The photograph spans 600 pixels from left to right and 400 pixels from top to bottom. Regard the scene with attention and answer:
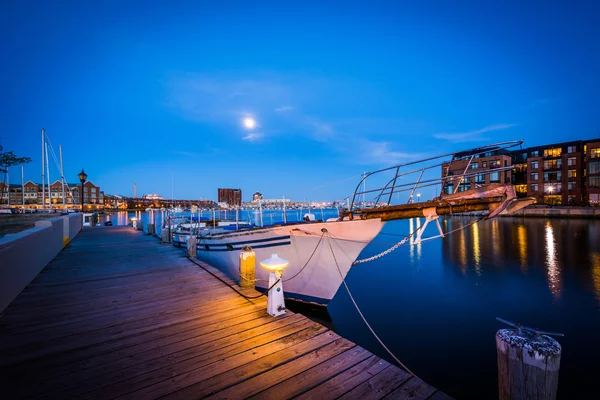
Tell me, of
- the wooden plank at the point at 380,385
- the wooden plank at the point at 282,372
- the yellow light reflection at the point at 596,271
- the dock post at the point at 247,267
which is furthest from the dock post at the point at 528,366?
the yellow light reflection at the point at 596,271

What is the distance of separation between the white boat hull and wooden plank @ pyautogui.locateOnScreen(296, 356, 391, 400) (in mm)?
3568

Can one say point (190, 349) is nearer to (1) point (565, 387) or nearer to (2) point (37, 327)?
(2) point (37, 327)

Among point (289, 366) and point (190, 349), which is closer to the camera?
point (289, 366)

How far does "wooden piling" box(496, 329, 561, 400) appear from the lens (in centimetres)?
229

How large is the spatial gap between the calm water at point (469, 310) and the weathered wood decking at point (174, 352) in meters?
3.46

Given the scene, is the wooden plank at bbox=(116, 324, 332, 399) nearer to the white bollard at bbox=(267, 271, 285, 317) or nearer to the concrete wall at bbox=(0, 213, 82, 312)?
the white bollard at bbox=(267, 271, 285, 317)

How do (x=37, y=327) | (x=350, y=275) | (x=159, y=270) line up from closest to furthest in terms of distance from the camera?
(x=37, y=327) < (x=159, y=270) < (x=350, y=275)

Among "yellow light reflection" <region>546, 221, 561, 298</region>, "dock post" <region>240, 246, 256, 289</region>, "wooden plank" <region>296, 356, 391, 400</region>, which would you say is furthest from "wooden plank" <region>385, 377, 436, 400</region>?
"yellow light reflection" <region>546, 221, 561, 298</region>

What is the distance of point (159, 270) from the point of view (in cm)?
848

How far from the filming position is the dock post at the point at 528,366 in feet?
7.53

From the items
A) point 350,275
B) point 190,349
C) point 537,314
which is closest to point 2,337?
point 190,349

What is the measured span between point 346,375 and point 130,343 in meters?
3.32

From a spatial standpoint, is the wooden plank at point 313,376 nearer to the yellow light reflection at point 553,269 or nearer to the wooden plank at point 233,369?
the wooden plank at point 233,369

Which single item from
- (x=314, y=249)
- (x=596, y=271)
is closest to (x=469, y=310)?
(x=314, y=249)
